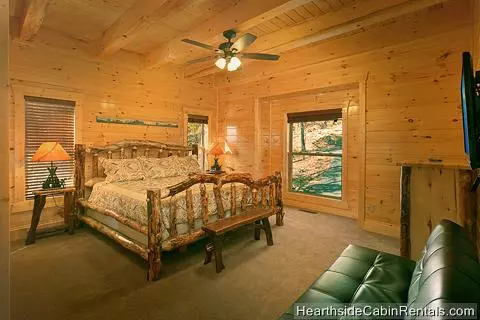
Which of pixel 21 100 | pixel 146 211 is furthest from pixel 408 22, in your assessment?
pixel 21 100

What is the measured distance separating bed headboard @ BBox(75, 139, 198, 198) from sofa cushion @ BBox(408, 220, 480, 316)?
4.41 meters

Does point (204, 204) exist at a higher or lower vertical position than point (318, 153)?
lower

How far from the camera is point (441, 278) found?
33.4 inches

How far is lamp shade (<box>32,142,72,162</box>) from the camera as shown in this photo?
3197 millimetres

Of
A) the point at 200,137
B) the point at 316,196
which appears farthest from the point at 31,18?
the point at 316,196

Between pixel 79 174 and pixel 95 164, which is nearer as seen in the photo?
pixel 79 174

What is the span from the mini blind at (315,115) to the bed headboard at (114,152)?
233cm

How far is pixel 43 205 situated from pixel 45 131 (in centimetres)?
117

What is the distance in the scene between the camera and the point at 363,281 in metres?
1.50

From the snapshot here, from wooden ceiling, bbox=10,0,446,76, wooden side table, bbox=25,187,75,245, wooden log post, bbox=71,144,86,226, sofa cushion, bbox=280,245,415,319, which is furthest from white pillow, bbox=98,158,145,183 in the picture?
sofa cushion, bbox=280,245,415,319

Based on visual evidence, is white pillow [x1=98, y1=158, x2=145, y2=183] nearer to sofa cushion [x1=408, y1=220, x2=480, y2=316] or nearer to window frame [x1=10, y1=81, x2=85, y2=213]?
window frame [x1=10, y1=81, x2=85, y2=213]

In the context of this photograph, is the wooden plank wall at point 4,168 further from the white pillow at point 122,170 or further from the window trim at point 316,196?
the window trim at point 316,196

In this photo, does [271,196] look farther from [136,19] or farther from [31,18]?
[31,18]

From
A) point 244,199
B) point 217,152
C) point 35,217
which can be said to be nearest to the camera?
point 35,217
